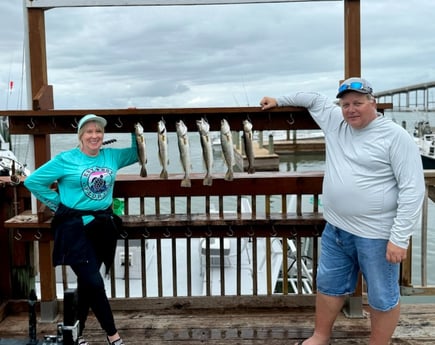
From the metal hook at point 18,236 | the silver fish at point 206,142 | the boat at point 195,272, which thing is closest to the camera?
the silver fish at point 206,142

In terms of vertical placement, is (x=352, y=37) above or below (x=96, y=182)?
above

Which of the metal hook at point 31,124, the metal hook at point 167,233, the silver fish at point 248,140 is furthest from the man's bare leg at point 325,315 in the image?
the metal hook at point 31,124

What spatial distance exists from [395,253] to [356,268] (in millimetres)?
448

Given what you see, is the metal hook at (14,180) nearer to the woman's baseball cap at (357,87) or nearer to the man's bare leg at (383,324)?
the woman's baseball cap at (357,87)

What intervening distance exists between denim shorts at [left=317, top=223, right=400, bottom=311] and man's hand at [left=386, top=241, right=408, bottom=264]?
7cm

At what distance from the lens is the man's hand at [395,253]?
8.03 feet

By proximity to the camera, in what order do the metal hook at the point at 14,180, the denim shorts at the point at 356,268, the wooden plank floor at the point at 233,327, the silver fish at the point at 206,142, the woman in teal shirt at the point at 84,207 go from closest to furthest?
the denim shorts at the point at 356,268 < the woman in teal shirt at the point at 84,207 < the silver fish at the point at 206,142 < the wooden plank floor at the point at 233,327 < the metal hook at the point at 14,180

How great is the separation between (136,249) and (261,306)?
380cm

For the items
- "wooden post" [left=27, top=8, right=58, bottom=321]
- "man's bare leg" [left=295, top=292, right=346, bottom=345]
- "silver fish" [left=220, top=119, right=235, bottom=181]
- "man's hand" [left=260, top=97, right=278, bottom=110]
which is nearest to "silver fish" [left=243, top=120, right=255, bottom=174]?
"silver fish" [left=220, top=119, right=235, bottom=181]

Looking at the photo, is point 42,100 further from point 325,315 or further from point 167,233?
point 325,315

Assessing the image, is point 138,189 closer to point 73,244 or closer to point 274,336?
point 73,244

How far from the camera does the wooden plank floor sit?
3361 millimetres

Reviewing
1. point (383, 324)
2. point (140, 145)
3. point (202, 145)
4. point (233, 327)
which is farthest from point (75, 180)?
point (383, 324)

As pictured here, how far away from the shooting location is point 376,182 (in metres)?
2.54
